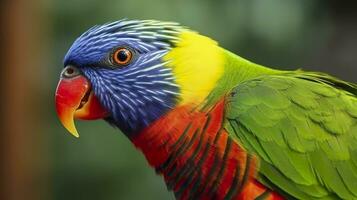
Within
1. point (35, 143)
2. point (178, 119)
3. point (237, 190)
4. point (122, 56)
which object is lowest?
point (35, 143)

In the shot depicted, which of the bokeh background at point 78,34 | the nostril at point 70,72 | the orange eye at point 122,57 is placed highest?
the orange eye at point 122,57

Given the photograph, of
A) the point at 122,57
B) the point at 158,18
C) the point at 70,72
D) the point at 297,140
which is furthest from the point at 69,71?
the point at 158,18

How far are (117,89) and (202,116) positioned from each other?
0.21m

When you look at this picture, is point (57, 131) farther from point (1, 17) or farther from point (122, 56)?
point (122, 56)

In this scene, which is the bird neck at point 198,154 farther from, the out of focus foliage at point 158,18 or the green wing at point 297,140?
the out of focus foliage at point 158,18

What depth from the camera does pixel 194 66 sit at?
5.04 ft

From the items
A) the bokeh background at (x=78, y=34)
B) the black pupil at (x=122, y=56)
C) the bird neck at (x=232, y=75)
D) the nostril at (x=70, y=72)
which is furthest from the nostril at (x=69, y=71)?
the bokeh background at (x=78, y=34)

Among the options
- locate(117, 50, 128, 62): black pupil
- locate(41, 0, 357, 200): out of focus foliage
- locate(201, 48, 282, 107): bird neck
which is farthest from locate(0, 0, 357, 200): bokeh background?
locate(117, 50, 128, 62): black pupil

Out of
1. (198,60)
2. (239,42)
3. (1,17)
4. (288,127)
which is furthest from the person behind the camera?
(239,42)

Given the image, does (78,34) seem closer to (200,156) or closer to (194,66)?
(194,66)

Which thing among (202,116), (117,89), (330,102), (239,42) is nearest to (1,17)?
(239,42)

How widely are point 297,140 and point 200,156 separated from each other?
0.64 ft

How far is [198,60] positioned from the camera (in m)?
1.54

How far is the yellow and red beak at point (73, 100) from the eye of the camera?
4.99 ft
